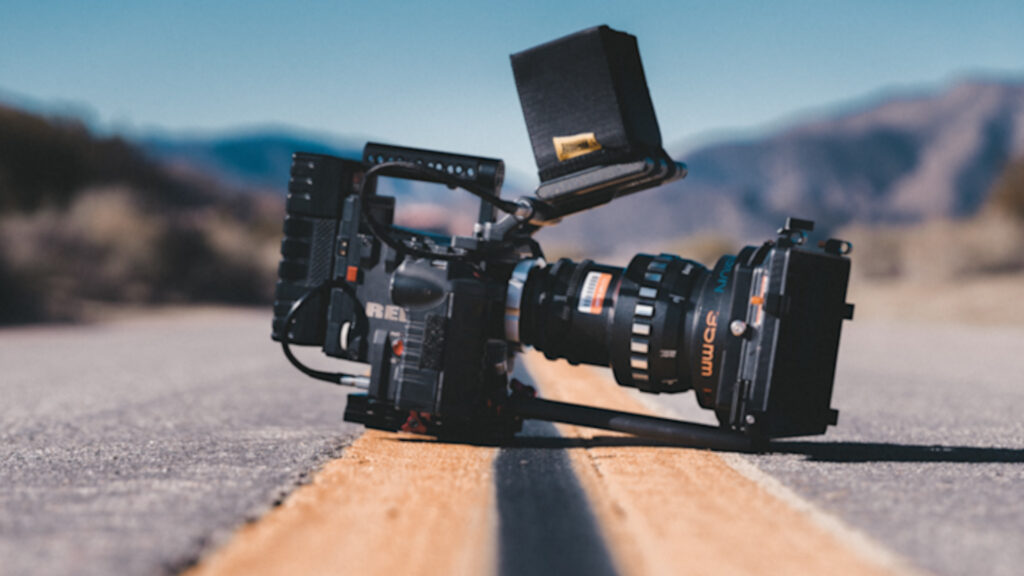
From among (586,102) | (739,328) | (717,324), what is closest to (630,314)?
(717,324)

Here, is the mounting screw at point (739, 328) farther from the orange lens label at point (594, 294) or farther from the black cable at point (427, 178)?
the black cable at point (427, 178)

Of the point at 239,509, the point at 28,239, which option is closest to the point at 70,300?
the point at 28,239

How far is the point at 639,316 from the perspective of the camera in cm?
320

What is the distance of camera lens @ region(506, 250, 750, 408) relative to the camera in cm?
306

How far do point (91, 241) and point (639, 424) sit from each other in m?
24.0

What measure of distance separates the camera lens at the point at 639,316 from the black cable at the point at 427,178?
0.25m

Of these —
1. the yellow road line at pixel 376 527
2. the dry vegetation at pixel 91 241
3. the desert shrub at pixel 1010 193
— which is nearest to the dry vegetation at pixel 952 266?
the desert shrub at pixel 1010 193

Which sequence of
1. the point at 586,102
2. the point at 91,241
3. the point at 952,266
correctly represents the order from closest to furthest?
the point at 586,102
the point at 91,241
the point at 952,266

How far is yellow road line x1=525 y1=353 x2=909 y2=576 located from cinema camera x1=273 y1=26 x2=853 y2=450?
0.38m

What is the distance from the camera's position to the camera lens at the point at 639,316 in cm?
306

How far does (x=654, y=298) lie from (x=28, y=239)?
70.2 ft

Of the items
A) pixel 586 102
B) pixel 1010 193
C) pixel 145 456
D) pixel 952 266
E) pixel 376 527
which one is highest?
pixel 1010 193

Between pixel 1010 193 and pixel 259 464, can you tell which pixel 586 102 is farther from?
pixel 1010 193

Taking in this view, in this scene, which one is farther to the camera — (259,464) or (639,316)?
(639,316)
